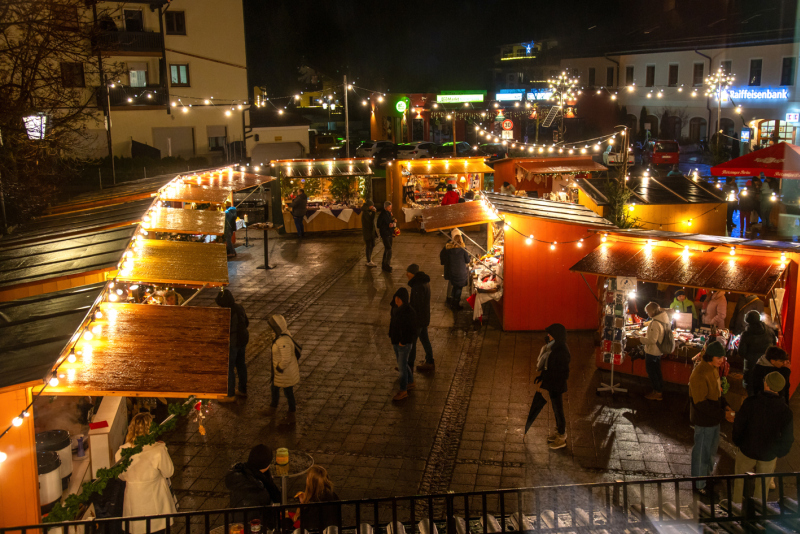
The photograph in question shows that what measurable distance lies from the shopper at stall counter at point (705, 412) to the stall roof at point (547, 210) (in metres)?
4.62

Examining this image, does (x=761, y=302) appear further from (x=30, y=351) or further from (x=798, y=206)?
(x=798, y=206)

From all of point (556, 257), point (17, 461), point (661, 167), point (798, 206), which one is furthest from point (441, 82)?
point (17, 461)

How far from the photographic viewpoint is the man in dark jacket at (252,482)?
5559mm

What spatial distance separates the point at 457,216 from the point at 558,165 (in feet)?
37.0

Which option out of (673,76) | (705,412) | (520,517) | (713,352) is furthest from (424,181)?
(673,76)

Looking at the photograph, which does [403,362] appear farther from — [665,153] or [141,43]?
[665,153]

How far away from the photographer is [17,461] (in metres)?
5.15

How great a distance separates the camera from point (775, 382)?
625 centimetres

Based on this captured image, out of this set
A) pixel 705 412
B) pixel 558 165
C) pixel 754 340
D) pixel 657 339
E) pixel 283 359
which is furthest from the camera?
pixel 558 165

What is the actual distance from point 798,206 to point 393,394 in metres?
15.0

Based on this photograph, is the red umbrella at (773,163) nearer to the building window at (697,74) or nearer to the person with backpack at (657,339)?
the person with backpack at (657,339)

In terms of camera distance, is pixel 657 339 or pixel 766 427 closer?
pixel 766 427

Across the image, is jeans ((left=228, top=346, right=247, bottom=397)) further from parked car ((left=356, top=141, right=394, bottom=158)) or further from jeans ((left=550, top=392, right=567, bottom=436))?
parked car ((left=356, top=141, right=394, bottom=158))

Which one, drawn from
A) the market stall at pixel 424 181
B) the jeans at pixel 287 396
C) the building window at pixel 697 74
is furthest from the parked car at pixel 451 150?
the jeans at pixel 287 396
